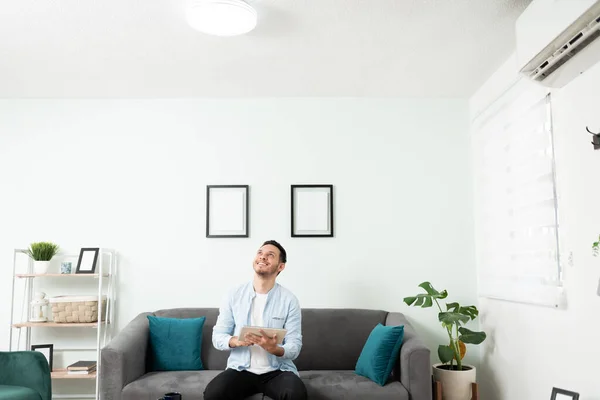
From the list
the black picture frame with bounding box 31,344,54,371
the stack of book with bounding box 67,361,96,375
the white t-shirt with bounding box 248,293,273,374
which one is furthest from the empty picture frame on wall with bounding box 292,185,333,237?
the black picture frame with bounding box 31,344,54,371

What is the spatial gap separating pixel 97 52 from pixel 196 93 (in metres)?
1.02

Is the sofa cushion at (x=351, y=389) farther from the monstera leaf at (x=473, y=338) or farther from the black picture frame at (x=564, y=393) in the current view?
the black picture frame at (x=564, y=393)

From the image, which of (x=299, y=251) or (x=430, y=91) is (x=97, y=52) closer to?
→ (x=299, y=251)

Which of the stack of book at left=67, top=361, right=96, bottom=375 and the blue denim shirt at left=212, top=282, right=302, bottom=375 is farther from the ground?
the blue denim shirt at left=212, top=282, right=302, bottom=375

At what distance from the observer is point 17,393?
2.90m

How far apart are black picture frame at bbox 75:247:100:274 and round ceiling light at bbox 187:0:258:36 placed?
2.15 m

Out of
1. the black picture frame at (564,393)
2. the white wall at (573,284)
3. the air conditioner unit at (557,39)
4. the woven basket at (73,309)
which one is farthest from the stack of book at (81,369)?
the air conditioner unit at (557,39)

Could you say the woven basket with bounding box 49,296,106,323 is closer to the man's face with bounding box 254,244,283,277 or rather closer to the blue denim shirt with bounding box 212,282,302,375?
the blue denim shirt with bounding box 212,282,302,375

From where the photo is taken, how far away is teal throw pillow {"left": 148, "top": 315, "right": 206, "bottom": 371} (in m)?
3.76

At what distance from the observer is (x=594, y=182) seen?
2.64 meters

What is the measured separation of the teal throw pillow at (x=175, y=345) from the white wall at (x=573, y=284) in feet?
7.25

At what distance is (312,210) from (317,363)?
1.24 metres

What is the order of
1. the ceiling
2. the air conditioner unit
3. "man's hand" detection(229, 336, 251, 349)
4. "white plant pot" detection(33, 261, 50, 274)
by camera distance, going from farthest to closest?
"white plant pot" detection(33, 261, 50, 274), "man's hand" detection(229, 336, 251, 349), the ceiling, the air conditioner unit

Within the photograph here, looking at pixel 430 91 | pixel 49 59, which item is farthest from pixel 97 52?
pixel 430 91
